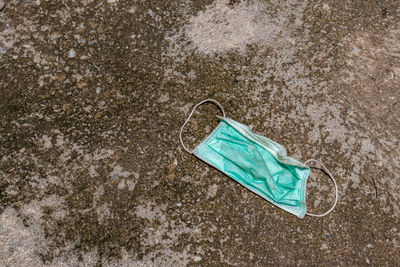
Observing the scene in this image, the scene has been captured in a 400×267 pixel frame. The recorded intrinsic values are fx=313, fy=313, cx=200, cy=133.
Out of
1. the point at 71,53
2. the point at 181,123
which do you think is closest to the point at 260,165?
the point at 181,123

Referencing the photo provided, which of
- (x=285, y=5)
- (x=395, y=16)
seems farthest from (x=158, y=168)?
(x=395, y=16)

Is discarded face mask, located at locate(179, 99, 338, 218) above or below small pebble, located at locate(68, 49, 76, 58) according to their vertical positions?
below

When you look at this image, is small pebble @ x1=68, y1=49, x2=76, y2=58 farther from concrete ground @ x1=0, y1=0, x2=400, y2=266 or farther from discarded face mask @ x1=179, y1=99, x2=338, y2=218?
discarded face mask @ x1=179, y1=99, x2=338, y2=218

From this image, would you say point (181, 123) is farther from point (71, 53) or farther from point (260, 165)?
point (71, 53)

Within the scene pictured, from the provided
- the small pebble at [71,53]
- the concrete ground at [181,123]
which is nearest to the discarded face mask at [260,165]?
the concrete ground at [181,123]

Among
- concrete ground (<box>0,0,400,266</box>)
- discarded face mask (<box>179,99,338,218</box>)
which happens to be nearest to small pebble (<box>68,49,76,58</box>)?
concrete ground (<box>0,0,400,266</box>)

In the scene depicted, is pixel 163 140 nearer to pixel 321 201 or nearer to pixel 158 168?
pixel 158 168
